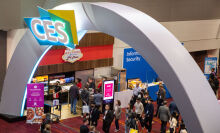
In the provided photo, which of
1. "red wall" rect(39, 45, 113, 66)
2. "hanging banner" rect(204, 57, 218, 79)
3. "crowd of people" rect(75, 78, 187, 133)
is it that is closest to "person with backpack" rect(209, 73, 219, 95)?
"hanging banner" rect(204, 57, 218, 79)

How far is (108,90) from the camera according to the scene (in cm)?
1495

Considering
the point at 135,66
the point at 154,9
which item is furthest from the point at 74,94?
the point at 154,9

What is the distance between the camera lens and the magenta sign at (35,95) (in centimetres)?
1304

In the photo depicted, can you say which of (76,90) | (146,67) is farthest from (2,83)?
(146,67)

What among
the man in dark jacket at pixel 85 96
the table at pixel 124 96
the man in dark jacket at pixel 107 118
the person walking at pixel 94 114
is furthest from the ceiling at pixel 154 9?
the man in dark jacket at pixel 107 118

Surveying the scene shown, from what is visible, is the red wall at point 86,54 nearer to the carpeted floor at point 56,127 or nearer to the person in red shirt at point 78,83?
the person in red shirt at point 78,83

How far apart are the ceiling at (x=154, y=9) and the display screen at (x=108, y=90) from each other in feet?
11.6

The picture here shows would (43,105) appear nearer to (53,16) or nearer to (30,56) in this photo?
(30,56)

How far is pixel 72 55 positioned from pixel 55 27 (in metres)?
4.59

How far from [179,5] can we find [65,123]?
29.5 feet

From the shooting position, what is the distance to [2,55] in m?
13.8

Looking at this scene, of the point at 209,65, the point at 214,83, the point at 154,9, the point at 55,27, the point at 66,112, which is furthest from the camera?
the point at 209,65

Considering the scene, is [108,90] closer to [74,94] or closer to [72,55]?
[74,94]

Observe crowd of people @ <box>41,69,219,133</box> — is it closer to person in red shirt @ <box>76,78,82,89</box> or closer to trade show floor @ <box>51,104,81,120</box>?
person in red shirt @ <box>76,78,82,89</box>
